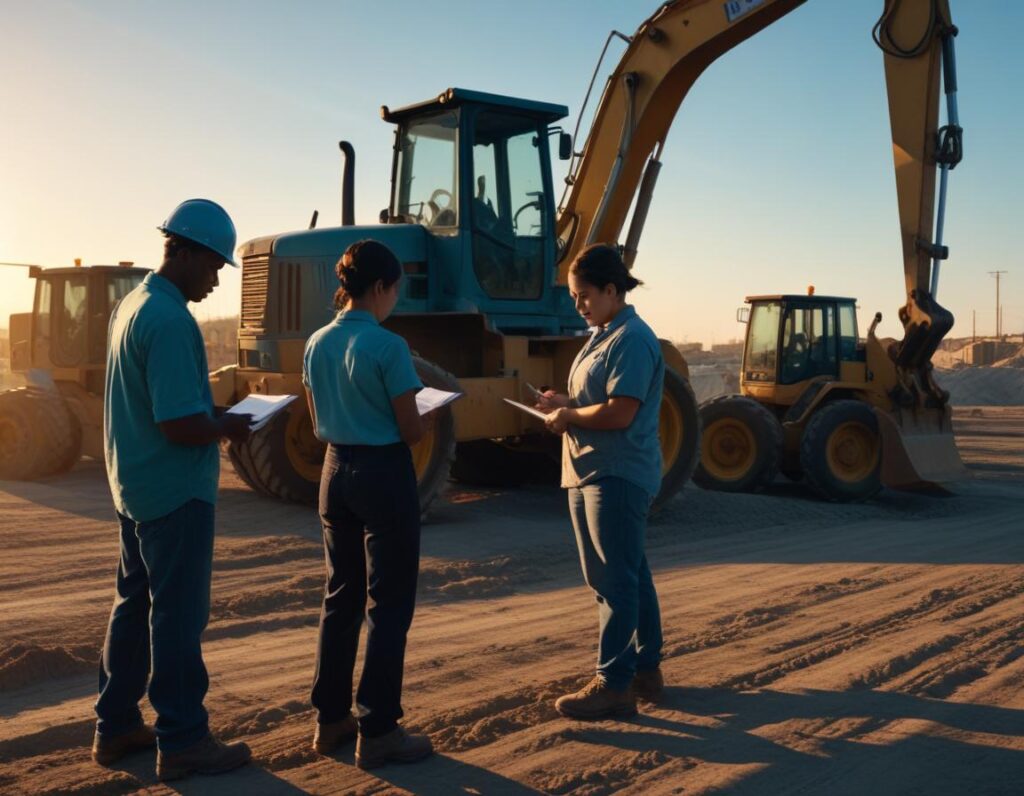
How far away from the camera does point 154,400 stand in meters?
3.57

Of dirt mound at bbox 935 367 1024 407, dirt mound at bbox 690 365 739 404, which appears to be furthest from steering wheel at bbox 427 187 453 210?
dirt mound at bbox 935 367 1024 407

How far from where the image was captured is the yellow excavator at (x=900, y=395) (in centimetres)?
1270

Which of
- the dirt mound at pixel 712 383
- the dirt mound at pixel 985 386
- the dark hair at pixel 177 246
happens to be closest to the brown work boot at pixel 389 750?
the dark hair at pixel 177 246

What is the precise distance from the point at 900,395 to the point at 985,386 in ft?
103

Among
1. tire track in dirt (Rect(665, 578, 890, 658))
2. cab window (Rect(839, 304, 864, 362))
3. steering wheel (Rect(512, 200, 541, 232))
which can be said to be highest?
steering wheel (Rect(512, 200, 541, 232))

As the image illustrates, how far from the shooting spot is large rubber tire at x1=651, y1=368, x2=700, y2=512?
10750 millimetres

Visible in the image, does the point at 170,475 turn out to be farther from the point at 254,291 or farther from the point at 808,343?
the point at 808,343

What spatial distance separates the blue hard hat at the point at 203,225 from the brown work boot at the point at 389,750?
1.80m

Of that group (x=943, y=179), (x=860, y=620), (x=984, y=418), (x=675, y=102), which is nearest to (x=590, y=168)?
(x=675, y=102)

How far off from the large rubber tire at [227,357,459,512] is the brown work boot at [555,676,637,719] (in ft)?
16.1

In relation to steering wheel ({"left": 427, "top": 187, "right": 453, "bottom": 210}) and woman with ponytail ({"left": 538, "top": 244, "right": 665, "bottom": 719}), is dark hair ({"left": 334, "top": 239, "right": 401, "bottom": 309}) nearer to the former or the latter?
woman with ponytail ({"left": 538, "top": 244, "right": 665, "bottom": 719})

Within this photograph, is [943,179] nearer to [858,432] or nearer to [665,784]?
[858,432]

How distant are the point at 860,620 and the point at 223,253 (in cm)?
436

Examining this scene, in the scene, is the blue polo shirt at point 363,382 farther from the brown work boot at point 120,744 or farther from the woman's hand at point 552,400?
the brown work boot at point 120,744
